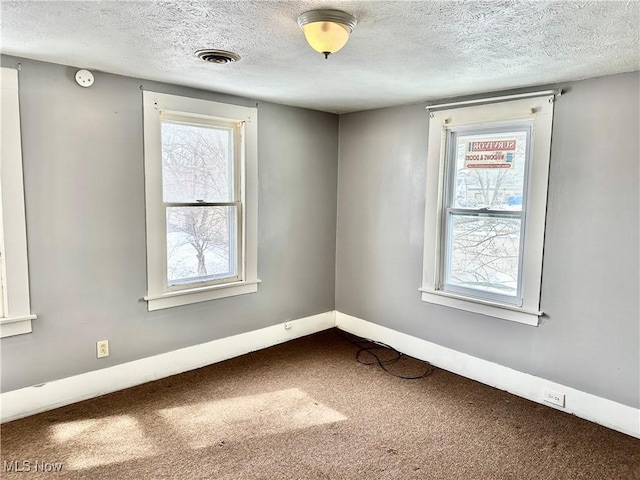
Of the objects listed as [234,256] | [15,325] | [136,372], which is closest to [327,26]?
[234,256]

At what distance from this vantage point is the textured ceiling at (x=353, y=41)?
1708 millimetres

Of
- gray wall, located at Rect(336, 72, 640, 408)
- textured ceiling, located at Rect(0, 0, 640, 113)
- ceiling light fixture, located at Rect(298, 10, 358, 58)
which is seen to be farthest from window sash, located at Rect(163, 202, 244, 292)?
ceiling light fixture, located at Rect(298, 10, 358, 58)

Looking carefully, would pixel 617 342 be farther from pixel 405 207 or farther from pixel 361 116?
→ pixel 361 116

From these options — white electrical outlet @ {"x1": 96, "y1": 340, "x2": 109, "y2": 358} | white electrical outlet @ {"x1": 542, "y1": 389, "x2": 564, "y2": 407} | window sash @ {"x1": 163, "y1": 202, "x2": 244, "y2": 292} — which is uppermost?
window sash @ {"x1": 163, "y1": 202, "x2": 244, "y2": 292}

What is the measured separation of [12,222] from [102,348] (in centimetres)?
100

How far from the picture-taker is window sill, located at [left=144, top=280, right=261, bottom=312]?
3.18 meters

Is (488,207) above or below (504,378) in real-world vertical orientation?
above

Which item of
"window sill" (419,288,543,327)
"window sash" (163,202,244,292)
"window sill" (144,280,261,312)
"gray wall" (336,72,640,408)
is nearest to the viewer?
"gray wall" (336,72,640,408)

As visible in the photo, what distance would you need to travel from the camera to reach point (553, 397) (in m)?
2.90

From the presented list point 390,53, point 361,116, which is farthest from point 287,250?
point 390,53

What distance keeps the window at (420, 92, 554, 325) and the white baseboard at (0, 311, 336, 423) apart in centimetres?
150

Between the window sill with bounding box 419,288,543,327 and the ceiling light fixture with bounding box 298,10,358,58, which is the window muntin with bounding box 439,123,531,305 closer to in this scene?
the window sill with bounding box 419,288,543,327

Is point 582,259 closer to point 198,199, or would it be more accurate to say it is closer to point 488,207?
point 488,207

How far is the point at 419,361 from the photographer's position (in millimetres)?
3658
